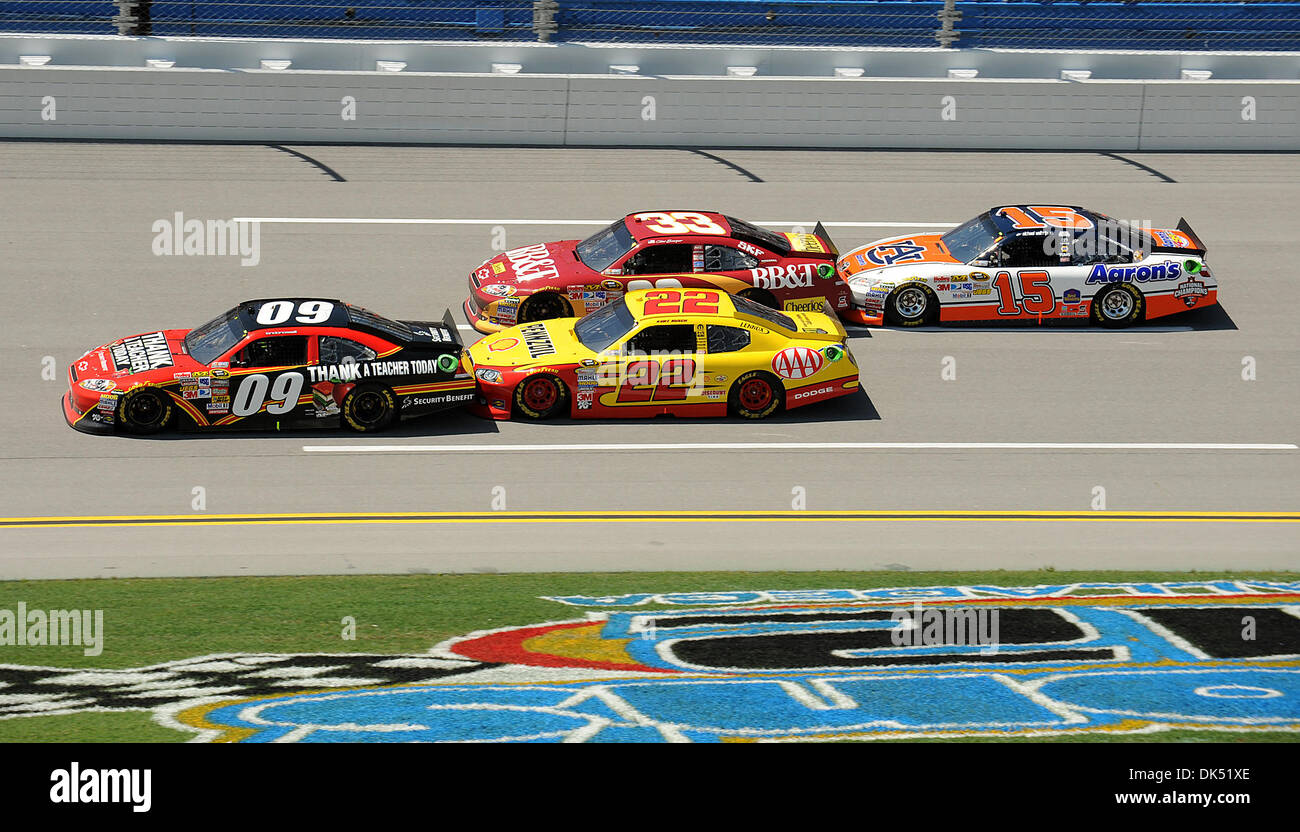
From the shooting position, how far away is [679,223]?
17641mm

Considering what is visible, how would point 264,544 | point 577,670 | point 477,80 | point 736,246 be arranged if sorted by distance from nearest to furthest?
point 577,670 < point 264,544 < point 736,246 < point 477,80

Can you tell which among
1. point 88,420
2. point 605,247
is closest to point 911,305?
point 605,247

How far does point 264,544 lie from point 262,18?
637 inches

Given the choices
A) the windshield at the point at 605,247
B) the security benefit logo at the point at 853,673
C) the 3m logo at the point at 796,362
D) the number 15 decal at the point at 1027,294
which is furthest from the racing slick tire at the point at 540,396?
the number 15 decal at the point at 1027,294

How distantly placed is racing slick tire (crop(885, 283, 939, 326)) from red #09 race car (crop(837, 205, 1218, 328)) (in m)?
0.01

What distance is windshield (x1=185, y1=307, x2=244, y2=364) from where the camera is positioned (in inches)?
562

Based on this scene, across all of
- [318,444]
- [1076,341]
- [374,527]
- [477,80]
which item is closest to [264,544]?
[374,527]

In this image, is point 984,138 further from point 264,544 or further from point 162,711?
point 162,711

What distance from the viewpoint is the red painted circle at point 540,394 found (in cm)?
1500

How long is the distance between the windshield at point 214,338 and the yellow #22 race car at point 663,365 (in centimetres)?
247

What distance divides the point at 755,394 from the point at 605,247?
3360 millimetres

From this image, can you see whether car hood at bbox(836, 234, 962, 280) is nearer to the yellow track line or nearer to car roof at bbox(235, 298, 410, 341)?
the yellow track line

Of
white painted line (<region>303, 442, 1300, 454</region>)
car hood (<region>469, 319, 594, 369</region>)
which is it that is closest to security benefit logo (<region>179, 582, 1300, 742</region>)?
white painted line (<region>303, 442, 1300, 454</region>)

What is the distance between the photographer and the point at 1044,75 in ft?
87.9
